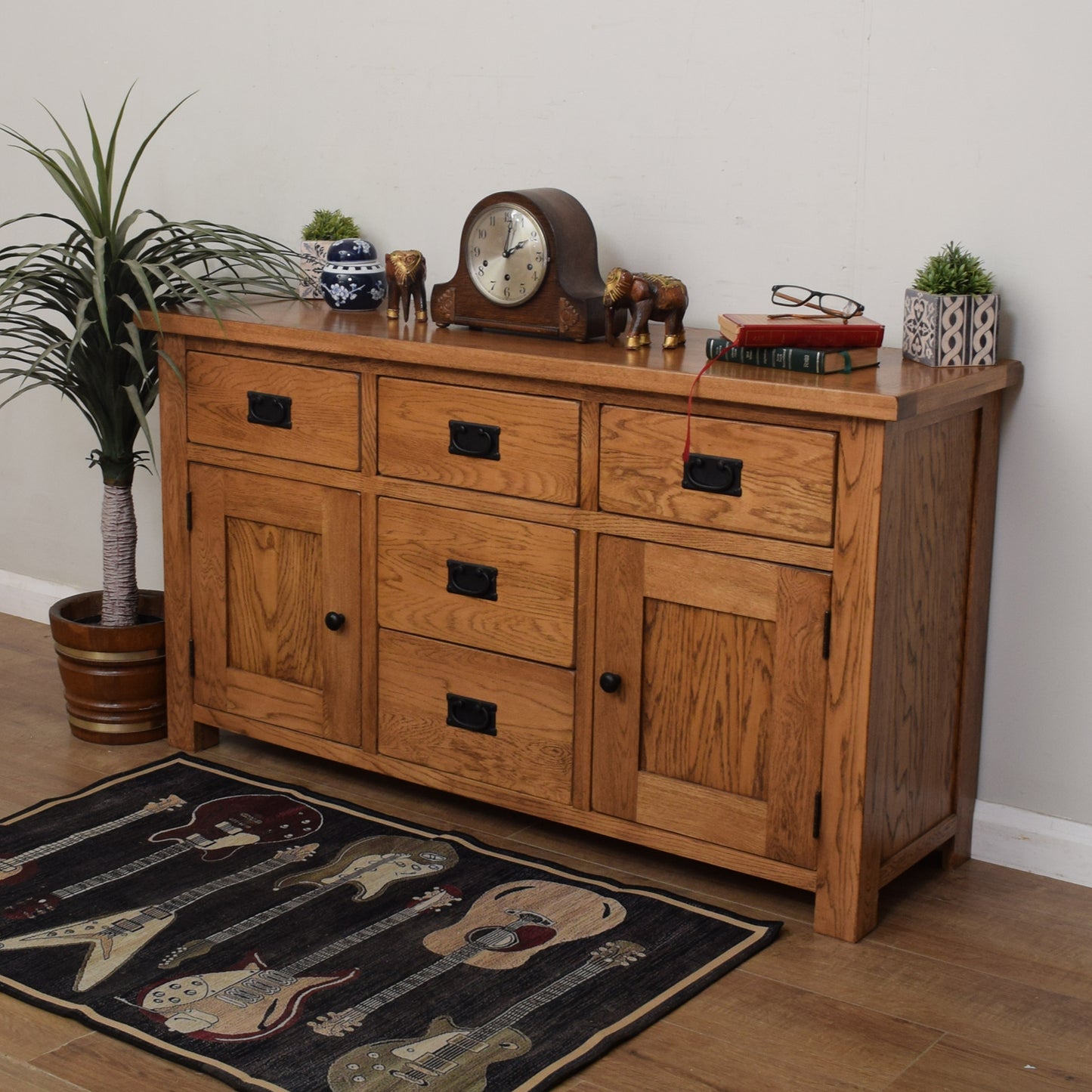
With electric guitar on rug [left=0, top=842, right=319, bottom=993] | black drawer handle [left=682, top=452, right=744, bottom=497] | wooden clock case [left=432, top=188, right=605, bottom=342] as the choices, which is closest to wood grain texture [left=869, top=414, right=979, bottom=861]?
black drawer handle [left=682, top=452, right=744, bottom=497]

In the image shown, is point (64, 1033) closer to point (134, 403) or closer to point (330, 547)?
point (330, 547)

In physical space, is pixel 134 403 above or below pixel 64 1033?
above

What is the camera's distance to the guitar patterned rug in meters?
2.03

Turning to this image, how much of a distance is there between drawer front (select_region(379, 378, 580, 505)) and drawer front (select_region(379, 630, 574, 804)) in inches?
11.9

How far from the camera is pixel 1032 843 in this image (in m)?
2.62

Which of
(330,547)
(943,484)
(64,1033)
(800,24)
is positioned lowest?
(64,1033)

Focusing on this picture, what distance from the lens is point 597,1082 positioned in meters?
1.98

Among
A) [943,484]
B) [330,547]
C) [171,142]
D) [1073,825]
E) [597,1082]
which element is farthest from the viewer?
[171,142]

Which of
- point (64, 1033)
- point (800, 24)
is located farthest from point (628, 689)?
point (800, 24)

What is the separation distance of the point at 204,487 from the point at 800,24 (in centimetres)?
137

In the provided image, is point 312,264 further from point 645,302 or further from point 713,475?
point 713,475

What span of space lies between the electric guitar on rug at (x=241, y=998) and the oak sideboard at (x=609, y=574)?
56 centimetres

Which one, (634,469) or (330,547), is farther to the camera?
(330,547)

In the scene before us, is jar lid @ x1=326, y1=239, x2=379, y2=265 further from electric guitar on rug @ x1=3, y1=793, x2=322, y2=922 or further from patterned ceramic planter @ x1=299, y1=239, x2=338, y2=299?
electric guitar on rug @ x1=3, y1=793, x2=322, y2=922
